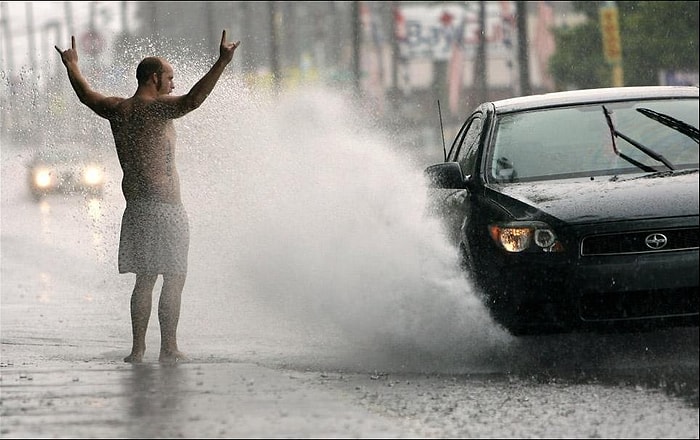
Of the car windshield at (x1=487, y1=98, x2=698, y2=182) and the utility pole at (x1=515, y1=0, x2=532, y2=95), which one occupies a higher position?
the utility pole at (x1=515, y1=0, x2=532, y2=95)

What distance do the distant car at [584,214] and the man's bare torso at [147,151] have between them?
141 centimetres

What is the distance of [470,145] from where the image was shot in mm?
9922

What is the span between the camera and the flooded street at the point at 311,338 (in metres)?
6.80

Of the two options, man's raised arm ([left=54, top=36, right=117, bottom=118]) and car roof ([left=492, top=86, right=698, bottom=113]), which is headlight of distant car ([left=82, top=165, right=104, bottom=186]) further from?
car roof ([left=492, top=86, right=698, bottom=113])

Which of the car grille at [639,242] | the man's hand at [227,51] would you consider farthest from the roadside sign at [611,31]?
the car grille at [639,242]

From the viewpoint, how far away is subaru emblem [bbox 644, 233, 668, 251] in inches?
310

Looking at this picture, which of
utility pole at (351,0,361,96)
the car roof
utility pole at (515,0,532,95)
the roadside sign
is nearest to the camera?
the car roof

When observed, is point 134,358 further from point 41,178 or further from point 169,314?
point 41,178

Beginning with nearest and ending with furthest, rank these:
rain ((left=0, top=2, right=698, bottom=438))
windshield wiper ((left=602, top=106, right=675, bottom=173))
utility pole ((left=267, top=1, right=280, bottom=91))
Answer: rain ((left=0, top=2, right=698, bottom=438)) < windshield wiper ((left=602, top=106, right=675, bottom=173)) < utility pole ((left=267, top=1, right=280, bottom=91))

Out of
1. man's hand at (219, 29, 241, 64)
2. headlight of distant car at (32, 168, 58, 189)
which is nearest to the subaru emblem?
man's hand at (219, 29, 241, 64)

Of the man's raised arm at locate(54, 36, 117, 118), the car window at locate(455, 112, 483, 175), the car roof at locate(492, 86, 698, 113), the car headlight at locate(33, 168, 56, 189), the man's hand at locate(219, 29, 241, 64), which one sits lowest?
the car headlight at locate(33, 168, 56, 189)

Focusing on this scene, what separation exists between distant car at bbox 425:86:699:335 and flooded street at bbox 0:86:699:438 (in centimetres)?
26

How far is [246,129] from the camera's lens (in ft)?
42.0

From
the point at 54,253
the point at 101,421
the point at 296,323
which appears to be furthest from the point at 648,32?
the point at 101,421
